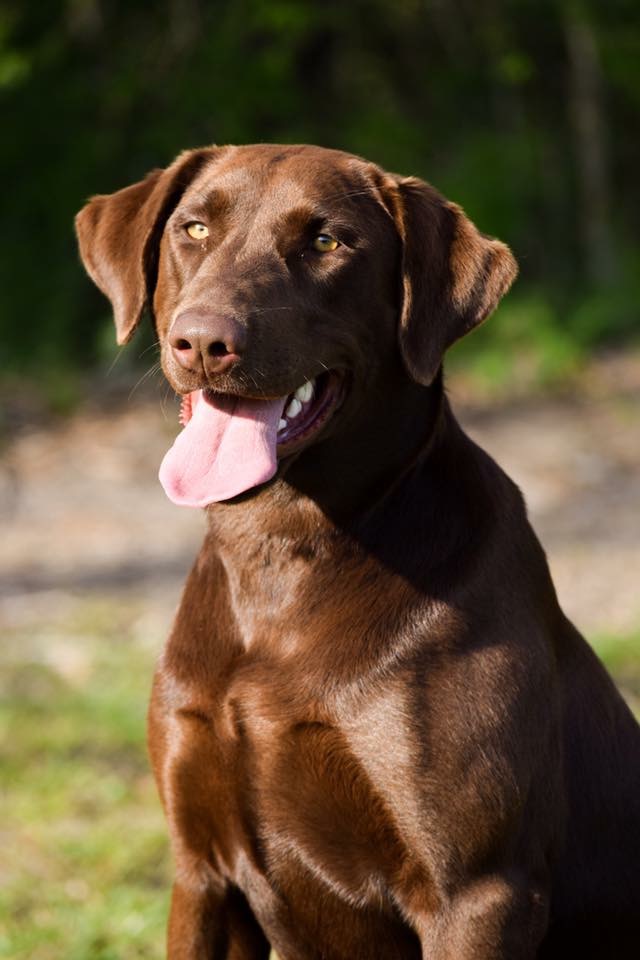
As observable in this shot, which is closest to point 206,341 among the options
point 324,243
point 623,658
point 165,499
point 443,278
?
point 324,243

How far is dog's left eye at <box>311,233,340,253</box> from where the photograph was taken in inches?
121

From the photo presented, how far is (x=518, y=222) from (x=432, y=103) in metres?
1.73

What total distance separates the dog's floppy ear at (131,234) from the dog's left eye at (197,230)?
104 millimetres

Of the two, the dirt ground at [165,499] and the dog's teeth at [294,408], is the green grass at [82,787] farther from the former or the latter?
the dog's teeth at [294,408]

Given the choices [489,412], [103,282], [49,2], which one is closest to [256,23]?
[49,2]

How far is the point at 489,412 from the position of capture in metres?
9.98

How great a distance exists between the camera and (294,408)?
2.97 m

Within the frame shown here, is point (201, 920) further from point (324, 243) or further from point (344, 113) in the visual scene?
point (344, 113)

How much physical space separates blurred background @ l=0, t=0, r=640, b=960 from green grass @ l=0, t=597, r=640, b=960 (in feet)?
0.10

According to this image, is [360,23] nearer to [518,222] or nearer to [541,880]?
[518,222]

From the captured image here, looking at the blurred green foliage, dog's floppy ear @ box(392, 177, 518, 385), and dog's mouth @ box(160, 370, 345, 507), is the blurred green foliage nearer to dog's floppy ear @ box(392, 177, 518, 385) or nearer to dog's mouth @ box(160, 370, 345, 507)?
dog's floppy ear @ box(392, 177, 518, 385)

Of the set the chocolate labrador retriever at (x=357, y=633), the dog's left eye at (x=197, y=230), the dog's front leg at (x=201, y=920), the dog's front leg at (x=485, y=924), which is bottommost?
the dog's front leg at (x=201, y=920)

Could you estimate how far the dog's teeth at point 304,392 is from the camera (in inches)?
117

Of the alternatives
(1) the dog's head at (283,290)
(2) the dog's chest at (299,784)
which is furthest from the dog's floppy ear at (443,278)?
(2) the dog's chest at (299,784)
